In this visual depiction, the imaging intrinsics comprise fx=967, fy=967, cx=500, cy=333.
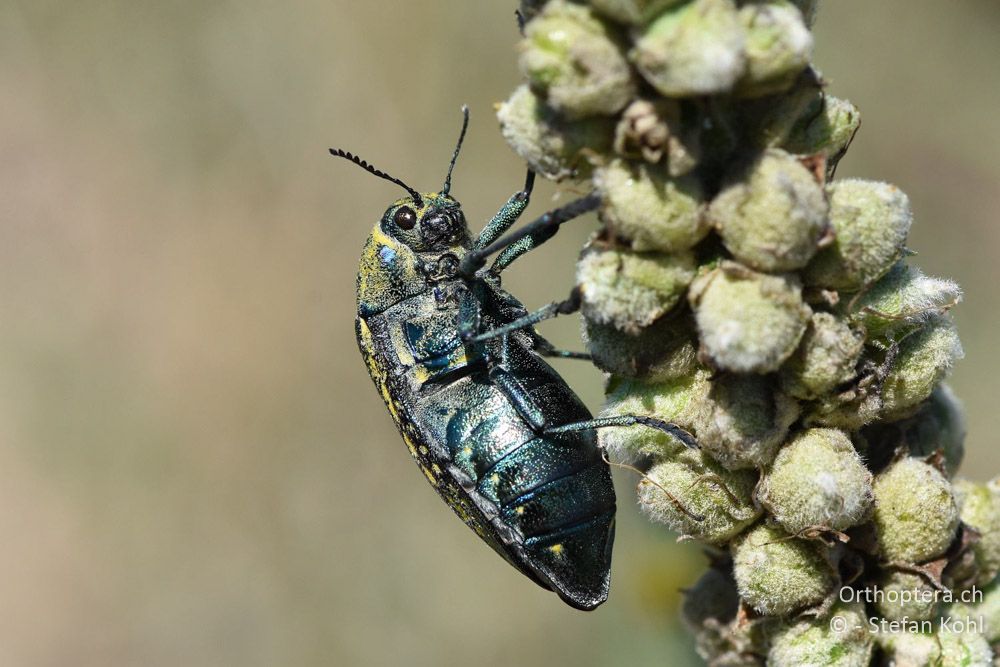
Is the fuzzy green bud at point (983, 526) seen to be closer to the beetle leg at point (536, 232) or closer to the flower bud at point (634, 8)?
the beetle leg at point (536, 232)

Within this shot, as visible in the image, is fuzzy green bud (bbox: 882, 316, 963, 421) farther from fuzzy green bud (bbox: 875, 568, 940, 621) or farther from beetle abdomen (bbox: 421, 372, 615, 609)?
beetle abdomen (bbox: 421, 372, 615, 609)

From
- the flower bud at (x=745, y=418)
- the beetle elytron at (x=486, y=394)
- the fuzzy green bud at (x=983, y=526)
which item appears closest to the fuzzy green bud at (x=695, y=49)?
the flower bud at (x=745, y=418)

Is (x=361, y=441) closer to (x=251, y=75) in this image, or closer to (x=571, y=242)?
(x=571, y=242)

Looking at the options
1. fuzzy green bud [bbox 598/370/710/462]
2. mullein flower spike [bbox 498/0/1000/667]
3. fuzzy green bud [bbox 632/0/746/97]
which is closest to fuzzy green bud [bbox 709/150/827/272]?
mullein flower spike [bbox 498/0/1000/667]

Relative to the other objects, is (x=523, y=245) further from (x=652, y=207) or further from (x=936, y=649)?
(x=936, y=649)

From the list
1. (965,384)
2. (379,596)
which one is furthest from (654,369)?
(379,596)

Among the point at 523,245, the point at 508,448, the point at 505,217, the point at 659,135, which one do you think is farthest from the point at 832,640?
the point at 505,217
